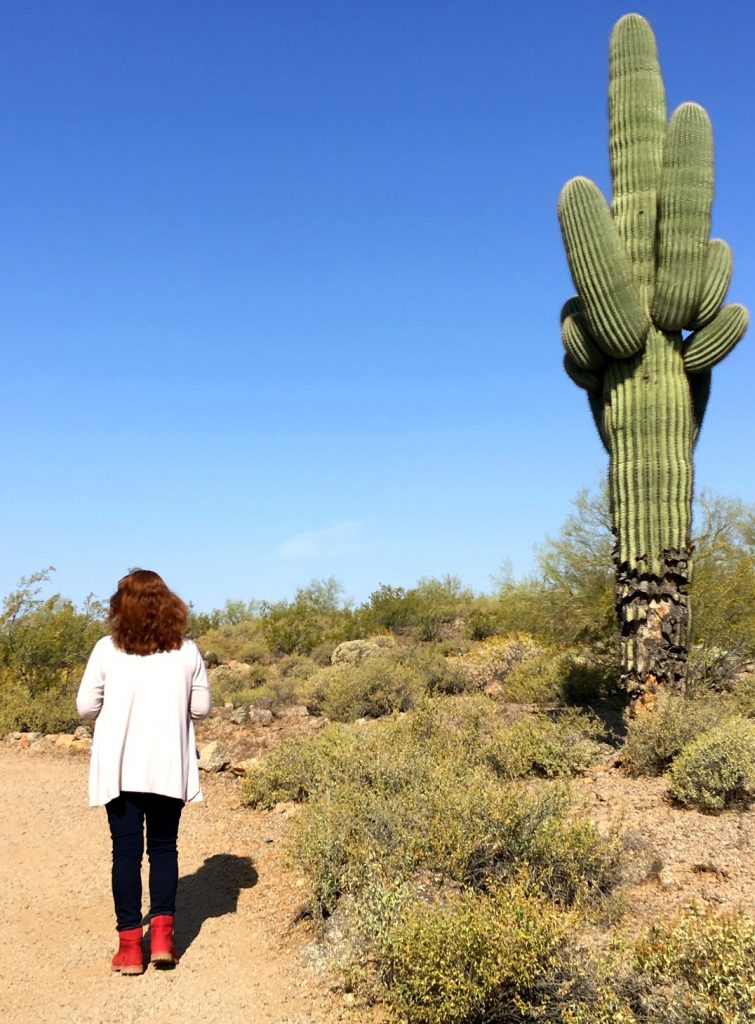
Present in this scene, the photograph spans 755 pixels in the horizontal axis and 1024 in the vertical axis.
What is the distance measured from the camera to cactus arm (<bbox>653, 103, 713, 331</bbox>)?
334 inches

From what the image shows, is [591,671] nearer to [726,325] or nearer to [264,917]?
[726,325]

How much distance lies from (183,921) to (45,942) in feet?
2.46

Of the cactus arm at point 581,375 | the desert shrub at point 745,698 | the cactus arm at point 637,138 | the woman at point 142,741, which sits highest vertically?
the cactus arm at point 637,138

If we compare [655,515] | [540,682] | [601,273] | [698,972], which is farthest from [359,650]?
[698,972]

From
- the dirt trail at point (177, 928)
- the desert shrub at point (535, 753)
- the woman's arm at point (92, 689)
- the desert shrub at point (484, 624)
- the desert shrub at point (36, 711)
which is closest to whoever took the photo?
the dirt trail at point (177, 928)

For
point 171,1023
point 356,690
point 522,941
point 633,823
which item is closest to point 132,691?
point 171,1023

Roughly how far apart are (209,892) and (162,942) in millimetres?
1254

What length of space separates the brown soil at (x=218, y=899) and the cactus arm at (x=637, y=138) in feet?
18.2

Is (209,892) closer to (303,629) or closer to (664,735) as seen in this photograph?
(664,735)

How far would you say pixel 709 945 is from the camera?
302 centimetres

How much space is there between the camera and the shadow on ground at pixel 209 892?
462 centimetres

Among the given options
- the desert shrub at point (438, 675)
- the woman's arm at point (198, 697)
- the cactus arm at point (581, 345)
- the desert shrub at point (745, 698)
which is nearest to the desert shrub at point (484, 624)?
the desert shrub at point (438, 675)

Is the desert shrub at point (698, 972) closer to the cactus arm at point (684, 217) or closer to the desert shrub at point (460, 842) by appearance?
the desert shrub at point (460, 842)

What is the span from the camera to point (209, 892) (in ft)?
17.1
